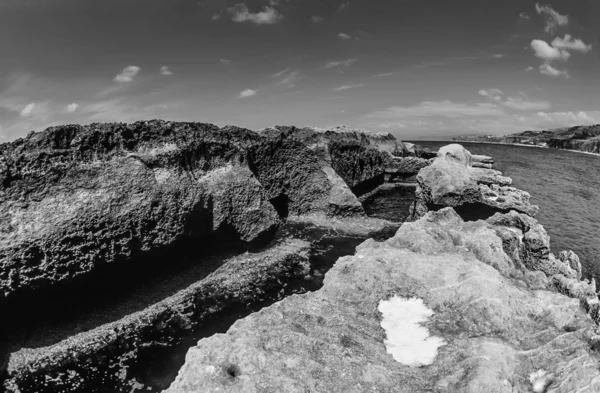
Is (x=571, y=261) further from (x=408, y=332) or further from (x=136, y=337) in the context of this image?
(x=136, y=337)

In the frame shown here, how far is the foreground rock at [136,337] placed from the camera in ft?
48.5

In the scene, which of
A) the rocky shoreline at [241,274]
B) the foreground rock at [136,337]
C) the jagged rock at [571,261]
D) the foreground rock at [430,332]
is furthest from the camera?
the jagged rock at [571,261]

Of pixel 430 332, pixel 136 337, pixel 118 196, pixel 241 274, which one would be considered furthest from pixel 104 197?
pixel 430 332

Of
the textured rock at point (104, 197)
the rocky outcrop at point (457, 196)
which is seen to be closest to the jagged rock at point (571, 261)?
the rocky outcrop at point (457, 196)

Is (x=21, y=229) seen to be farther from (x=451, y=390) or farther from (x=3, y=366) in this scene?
(x=451, y=390)

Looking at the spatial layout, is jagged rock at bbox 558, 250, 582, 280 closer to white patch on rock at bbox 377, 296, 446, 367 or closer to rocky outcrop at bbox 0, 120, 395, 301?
white patch on rock at bbox 377, 296, 446, 367

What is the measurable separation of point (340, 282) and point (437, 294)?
11.1 feet

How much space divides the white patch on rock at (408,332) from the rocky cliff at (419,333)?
0.12 ft

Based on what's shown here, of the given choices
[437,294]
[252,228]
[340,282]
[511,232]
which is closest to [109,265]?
[252,228]

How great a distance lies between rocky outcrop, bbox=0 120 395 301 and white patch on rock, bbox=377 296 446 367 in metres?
14.5

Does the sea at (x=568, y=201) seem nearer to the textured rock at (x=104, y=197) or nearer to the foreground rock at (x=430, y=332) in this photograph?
the foreground rock at (x=430, y=332)

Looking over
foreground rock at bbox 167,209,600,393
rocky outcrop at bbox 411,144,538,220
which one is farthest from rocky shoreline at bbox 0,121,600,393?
rocky outcrop at bbox 411,144,538,220

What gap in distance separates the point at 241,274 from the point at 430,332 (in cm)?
1469

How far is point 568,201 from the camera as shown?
5053cm
